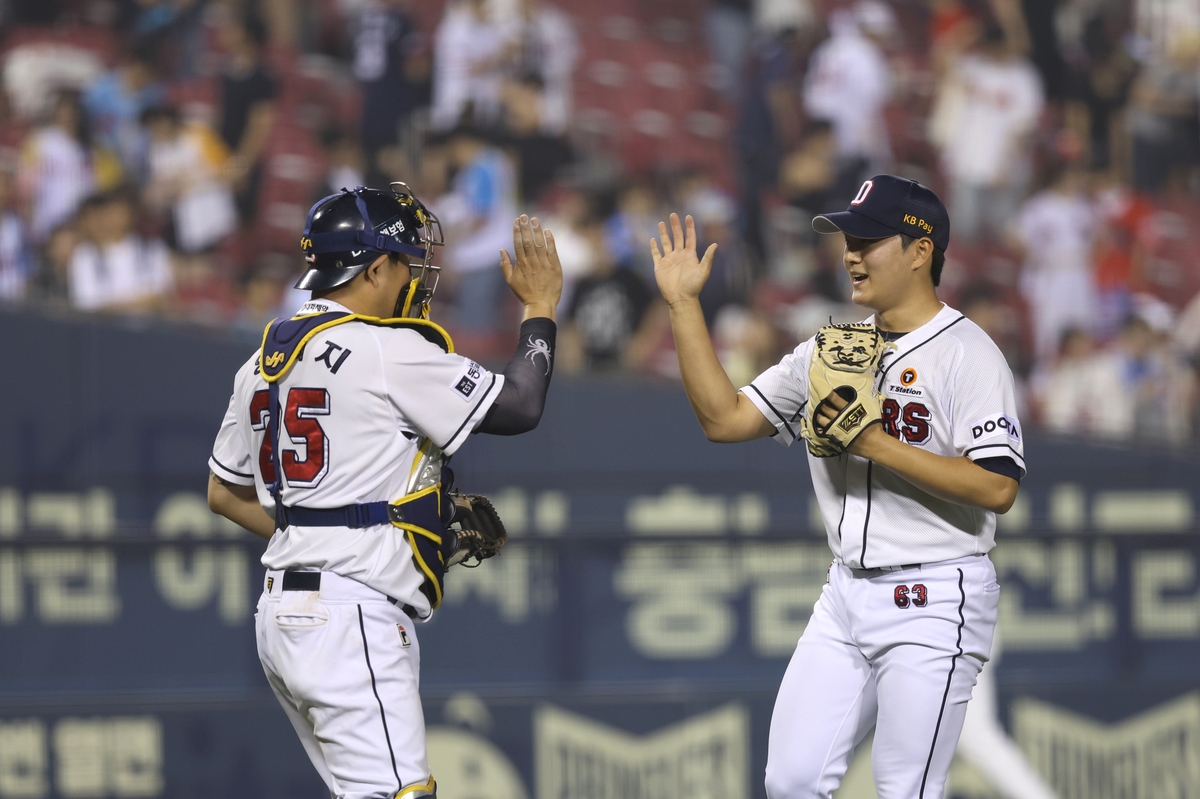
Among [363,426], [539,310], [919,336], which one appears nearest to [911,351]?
[919,336]

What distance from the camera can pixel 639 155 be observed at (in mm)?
9672

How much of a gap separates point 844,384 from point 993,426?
381mm

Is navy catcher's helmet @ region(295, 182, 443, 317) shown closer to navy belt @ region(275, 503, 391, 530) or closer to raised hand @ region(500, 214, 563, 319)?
raised hand @ region(500, 214, 563, 319)

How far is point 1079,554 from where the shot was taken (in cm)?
551

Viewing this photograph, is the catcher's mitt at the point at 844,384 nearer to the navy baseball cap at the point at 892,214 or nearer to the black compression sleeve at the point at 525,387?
the navy baseball cap at the point at 892,214

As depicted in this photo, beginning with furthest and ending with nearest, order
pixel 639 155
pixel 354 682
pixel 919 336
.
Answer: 1. pixel 639 155
2. pixel 919 336
3. pixel 354 682

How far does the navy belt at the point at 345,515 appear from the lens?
3031mm

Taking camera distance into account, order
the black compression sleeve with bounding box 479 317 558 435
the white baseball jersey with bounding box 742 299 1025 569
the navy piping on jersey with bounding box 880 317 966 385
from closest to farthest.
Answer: the black compression sleeve with bounding box 479 317 558 435
the white baseball jersey with bounding box 742 299 1025 569
the navy piping on jersey with bounding box 880 317 966 385

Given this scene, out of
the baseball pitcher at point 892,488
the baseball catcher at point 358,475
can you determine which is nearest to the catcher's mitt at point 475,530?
the baseball catcher at point 358,475

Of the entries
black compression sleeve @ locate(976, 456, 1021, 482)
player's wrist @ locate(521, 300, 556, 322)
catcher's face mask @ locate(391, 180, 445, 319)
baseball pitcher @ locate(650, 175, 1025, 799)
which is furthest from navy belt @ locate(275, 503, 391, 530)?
black compression sleeve @ locate(976, 456, 1021, 482)

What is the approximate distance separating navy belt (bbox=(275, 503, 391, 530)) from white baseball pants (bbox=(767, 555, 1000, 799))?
114 centimetres

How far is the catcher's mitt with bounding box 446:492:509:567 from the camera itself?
335cm

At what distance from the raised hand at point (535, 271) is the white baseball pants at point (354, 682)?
2.74 feet

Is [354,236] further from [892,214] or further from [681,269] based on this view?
[892,214]
